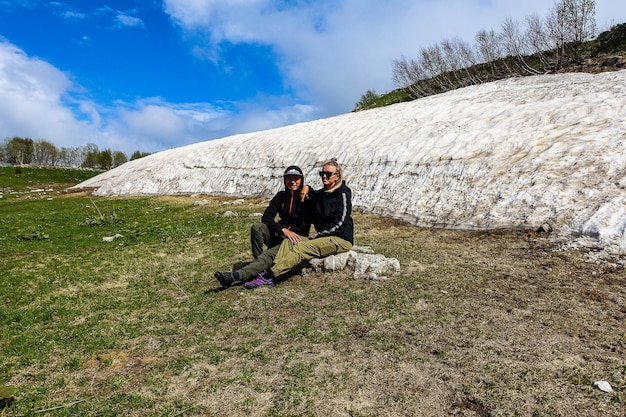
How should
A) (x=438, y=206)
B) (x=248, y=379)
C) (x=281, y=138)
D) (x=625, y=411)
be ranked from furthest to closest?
(x=281, y=138), (x=438, y=206), (x=248, y=379), (x=625, y=411)

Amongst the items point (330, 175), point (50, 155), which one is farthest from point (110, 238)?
point (50, 155)

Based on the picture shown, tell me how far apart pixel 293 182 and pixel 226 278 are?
9.17ft

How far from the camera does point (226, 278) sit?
28.3ft

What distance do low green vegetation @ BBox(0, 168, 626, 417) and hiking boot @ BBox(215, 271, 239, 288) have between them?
0.26 m

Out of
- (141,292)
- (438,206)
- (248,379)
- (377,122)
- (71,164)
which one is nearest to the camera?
(248,379)

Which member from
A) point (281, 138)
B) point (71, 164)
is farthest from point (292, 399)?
point (71, 164)

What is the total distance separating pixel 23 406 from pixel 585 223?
1369 centimetres

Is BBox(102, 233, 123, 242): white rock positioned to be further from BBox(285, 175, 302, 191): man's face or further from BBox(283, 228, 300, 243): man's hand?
BBox(285, 175, 302, 191): man's face

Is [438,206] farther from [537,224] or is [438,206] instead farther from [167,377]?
[167,377]

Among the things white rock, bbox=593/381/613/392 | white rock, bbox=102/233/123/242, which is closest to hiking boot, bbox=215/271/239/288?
white rock, bbox=593/381/613/392

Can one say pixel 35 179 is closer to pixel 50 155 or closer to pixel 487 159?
pixel 487 159

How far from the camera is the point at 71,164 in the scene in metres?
136

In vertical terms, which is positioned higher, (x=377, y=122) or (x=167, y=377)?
(x=377, y=122)

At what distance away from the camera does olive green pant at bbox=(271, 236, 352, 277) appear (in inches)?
356
